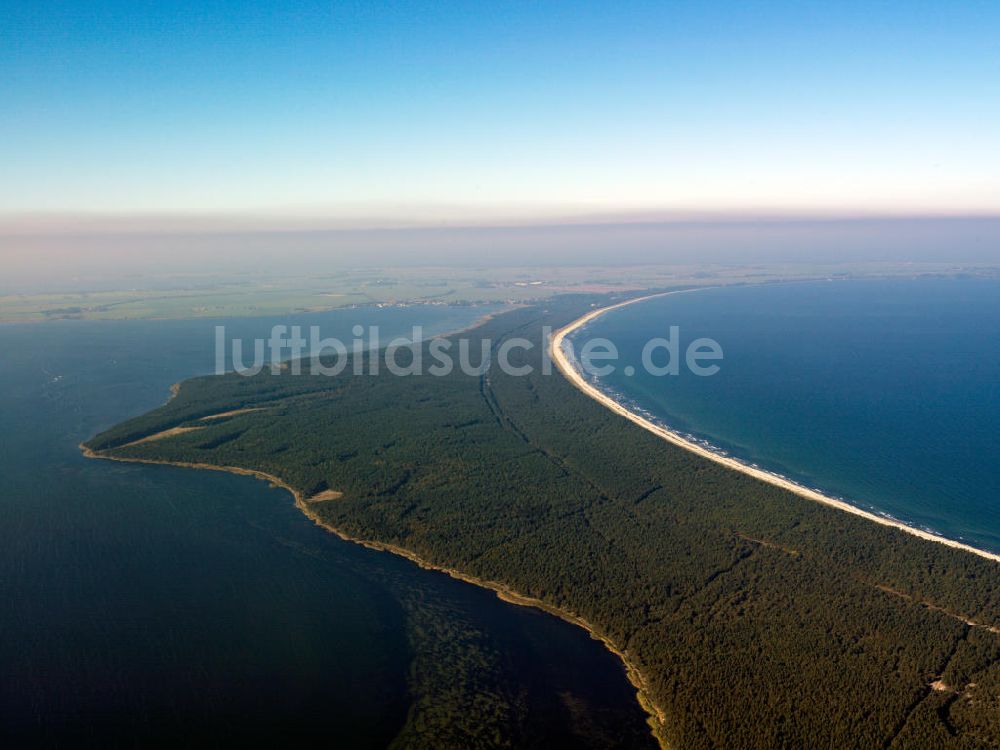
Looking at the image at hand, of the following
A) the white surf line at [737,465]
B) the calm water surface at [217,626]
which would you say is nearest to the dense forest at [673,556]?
the white surf line at [737,465]

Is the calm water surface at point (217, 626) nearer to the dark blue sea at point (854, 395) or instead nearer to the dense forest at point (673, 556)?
the dense forest at point (673, 556)

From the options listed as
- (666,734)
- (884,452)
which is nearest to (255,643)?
(666,734)

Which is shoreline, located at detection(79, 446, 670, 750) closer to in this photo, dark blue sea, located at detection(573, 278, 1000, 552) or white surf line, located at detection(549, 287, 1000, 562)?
white surf line, located at detection(549, 287, 1000, 562)

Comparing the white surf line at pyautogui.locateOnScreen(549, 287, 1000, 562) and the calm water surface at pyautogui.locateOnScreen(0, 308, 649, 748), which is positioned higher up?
the white surf line at pyautogui.locateOnScreen(549, 287, 1000, 562)

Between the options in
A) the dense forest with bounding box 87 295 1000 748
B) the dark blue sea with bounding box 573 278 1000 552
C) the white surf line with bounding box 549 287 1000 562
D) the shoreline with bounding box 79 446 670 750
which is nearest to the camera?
the dense forest with bounding box 87 295 1000 748

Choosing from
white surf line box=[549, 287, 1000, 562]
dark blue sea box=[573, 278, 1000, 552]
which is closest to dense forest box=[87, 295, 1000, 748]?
white surf line box=[549, 287, 1000, 562]

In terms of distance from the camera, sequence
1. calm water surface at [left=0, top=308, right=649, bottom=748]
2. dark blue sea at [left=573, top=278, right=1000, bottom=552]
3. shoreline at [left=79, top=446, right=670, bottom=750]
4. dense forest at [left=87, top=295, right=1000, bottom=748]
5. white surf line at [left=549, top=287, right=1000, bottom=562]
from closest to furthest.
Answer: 1. dense forest at [left=87, top=295, right=1000, bottom=748]
2. calm water surface at [left=0, top=308, right=649, bottom=748]
3. shoreline at [left=79, top=446, right=670, bottom=750]
4. white surf line at [left=549, top=287, right=1000, bottom=562]
5. dark blue sea at [left=573, top=278, right=1000, bottom=552]
